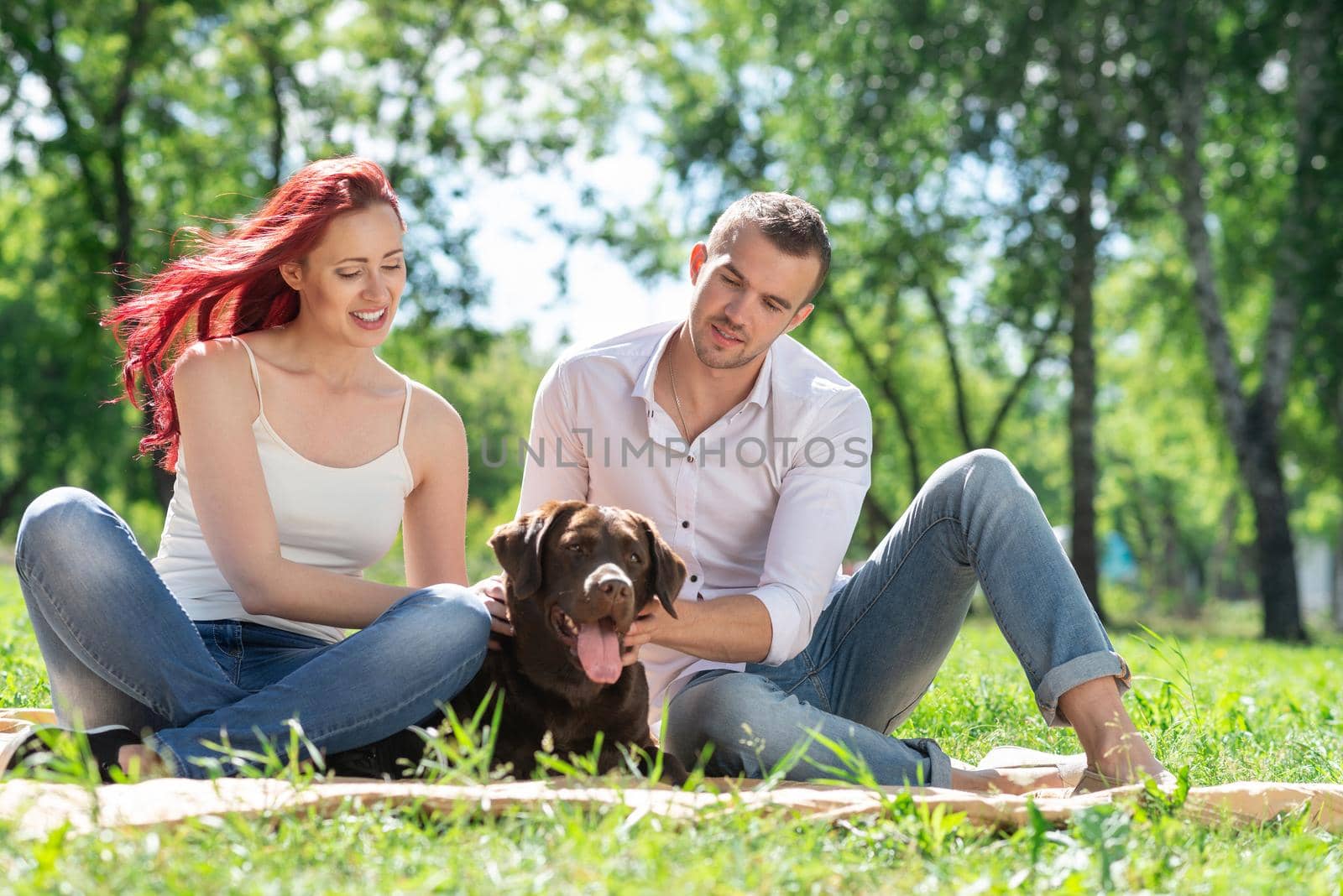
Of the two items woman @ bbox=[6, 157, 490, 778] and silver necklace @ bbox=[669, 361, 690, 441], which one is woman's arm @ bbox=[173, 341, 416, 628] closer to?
woman @ bbox=[6, 157, 490, 778]

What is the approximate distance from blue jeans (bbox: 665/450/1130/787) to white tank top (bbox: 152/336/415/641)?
1.25 m

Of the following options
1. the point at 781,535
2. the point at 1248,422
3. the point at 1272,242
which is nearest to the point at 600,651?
the point at 781,535

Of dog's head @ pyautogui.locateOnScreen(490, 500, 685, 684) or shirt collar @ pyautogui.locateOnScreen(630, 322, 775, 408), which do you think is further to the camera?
shirt collar @ pyautogui.locateOnScreen(630, 322, 775, 408)

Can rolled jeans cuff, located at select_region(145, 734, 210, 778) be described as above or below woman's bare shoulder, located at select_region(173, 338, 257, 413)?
below

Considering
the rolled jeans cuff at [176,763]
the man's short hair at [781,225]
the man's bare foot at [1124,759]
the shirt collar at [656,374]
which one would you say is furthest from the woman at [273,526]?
the man's bare foot at [1124,759]

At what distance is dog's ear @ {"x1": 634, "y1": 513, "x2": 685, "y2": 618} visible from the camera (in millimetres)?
3938

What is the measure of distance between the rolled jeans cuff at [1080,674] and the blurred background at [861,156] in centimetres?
1107

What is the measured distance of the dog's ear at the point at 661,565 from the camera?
3.94m

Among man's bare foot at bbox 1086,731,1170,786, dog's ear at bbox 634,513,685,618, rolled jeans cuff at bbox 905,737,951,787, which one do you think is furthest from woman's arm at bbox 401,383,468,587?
man's bare foot at bbox 1086,731,1170,786

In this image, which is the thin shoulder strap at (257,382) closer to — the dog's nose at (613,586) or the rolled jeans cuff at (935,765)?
the dog's nose at (613,586)

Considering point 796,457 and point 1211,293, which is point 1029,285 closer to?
point 1211,293

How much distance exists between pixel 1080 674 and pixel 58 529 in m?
3.00

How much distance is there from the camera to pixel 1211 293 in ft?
55.7

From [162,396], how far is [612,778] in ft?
7.94
